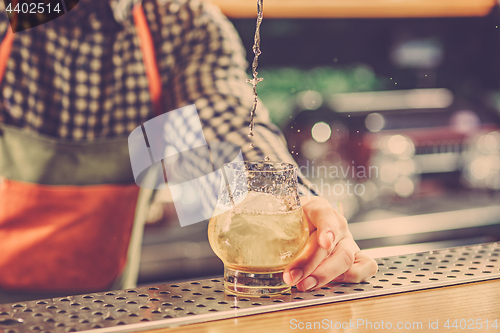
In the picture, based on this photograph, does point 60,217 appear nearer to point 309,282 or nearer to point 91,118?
point 91,118

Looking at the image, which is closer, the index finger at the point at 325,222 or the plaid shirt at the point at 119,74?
the index finger at the point at 325,222

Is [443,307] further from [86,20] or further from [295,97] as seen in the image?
[295,97]

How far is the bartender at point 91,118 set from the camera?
1.33 metres

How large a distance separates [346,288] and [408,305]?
119mm

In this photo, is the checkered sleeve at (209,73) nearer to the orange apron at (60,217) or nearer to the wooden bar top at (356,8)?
the orange apron at (60,217)

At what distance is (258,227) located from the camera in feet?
2.44

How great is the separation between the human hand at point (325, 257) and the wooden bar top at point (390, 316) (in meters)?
0.06

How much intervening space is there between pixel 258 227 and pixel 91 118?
0.88m

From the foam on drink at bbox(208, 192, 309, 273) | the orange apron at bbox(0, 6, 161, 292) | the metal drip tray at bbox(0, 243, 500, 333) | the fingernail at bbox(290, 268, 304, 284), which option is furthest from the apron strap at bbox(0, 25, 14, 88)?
the fingernail at bbox(290, 268, 304, 284)

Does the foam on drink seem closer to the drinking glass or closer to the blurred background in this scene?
the drinking glass

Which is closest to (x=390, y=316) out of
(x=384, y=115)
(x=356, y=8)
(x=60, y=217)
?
(x=60, y=217)

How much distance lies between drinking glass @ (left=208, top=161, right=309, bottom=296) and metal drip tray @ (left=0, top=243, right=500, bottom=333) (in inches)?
1.5

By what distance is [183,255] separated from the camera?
251cm

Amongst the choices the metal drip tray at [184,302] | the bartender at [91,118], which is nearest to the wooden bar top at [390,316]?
the metal drip tray at [184,302]
